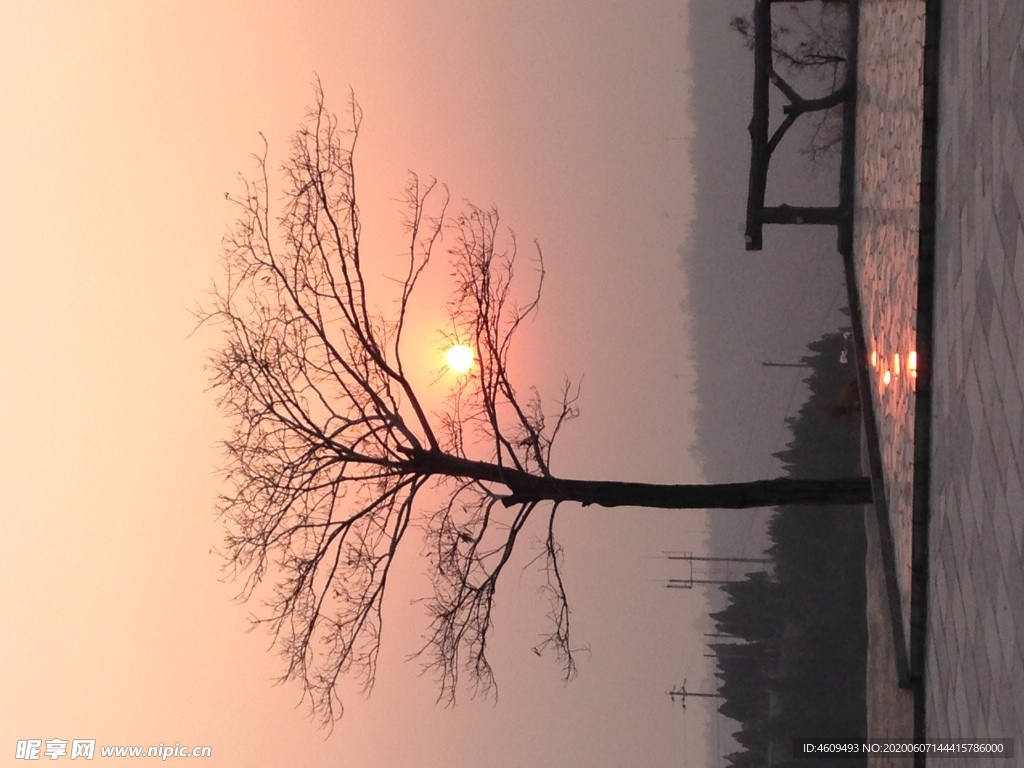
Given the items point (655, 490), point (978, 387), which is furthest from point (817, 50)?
point (978, 387)

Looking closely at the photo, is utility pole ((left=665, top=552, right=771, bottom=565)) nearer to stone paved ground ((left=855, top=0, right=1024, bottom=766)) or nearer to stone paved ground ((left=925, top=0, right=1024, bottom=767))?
stone paved ground ((left=855, top=0, right=1024, bottom=766))

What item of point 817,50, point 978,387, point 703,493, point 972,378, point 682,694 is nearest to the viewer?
point 978,387

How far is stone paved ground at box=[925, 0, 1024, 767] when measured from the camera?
4648mm

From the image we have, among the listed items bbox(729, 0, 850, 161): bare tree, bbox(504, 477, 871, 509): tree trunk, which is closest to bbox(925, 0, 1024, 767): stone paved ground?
bbox(504, 477, 871, 509): tree trunk

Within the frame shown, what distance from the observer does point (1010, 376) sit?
15.5ft

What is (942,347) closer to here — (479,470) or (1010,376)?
(1010,376)

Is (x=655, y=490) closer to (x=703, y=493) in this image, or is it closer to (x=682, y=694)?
(x=703, y=493)

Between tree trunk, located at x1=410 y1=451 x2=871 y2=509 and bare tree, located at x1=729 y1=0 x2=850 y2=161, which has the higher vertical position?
bare tree, located at x1=729 y1=0 x2=850 y2=161

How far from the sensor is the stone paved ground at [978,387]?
4.65 metres

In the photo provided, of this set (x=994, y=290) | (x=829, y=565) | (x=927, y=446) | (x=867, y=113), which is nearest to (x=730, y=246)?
(x=829, y=565)

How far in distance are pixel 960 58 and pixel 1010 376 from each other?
2.64m

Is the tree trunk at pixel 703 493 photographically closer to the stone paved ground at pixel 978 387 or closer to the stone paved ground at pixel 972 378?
the stone paved ground at pixel 972 378

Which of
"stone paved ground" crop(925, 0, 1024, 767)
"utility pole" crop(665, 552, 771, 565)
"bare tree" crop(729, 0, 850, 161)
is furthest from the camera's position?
"utility pole" crop(665, 552, 771, 565)

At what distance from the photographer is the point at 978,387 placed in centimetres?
536
